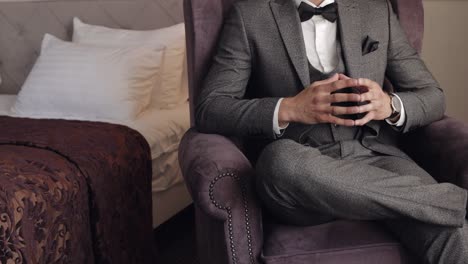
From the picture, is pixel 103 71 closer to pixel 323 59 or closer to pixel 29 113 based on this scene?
pixel 29 113

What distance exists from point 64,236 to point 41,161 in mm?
218

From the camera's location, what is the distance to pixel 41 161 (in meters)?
1.54

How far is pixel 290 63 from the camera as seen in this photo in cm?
150

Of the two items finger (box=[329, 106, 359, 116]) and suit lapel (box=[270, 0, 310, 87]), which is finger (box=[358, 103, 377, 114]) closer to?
finger (box=[329, 106, 359, 116])

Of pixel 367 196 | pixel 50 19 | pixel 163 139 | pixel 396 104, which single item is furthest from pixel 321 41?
pixel 50 19

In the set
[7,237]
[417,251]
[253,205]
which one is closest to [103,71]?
[7,237]

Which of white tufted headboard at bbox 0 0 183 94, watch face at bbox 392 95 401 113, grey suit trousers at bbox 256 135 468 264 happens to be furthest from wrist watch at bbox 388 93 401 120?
white tufted headboard at bbox 0 0 183 94

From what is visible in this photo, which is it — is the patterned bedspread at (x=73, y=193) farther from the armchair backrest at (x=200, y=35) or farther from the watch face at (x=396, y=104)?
the watch face at (x=396, y=104)

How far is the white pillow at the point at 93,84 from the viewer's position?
220 cm

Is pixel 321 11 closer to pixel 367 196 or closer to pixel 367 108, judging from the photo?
pixel 367 108

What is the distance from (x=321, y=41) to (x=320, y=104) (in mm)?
316

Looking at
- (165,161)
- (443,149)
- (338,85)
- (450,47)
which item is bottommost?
(165,161)

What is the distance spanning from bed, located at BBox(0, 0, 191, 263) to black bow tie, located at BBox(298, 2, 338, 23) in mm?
727

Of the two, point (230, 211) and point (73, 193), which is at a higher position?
point (230, 211)
